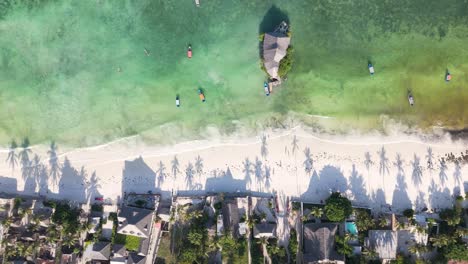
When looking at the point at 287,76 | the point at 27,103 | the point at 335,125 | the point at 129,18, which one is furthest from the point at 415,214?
the point at 27,103

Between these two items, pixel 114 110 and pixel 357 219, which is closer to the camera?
pixel 357 219

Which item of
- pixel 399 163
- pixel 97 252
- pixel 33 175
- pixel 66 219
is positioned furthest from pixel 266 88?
pixel 33 175

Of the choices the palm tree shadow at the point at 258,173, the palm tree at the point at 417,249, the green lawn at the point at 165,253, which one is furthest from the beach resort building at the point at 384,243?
the green lawn at the point at 165,253

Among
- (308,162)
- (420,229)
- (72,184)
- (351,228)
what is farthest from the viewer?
(72,184)

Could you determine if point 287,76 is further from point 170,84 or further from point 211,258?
point 211,258

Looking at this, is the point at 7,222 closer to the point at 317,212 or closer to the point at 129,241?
the point at 129,241

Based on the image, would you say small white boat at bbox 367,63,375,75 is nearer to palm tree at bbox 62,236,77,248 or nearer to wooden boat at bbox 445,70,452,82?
wooden boat at bbox 445,70,452,82

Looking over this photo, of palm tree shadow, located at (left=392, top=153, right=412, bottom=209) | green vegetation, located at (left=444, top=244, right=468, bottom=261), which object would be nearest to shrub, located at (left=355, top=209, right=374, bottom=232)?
palm tree shadow, located at (left=392, top=153, right=412, bottom=209)

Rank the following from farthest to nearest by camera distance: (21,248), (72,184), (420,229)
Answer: (72,184) → (21,248) → (420,229)

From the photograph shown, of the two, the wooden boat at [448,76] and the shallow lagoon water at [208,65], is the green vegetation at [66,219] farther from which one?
the wooden boat at [448,76]
